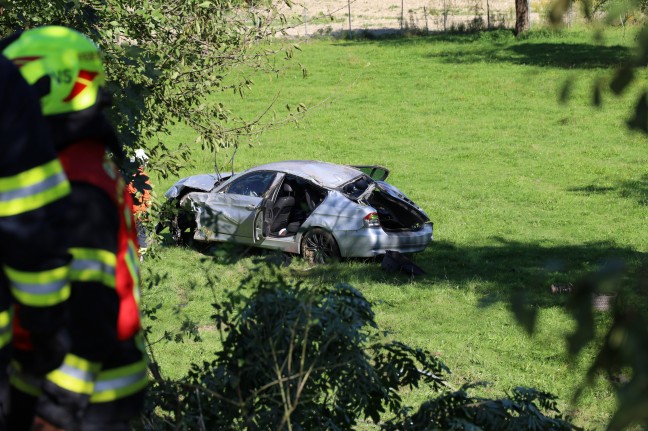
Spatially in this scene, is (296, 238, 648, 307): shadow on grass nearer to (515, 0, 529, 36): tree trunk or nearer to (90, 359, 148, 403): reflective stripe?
(90, 359, 148, 403): reflective stripe

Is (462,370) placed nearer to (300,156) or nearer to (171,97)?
(171,97)

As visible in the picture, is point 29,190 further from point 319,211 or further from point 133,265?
point 319,211

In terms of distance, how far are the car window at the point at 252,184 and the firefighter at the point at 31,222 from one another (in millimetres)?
11264

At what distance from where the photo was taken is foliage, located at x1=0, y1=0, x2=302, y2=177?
6.68 meters

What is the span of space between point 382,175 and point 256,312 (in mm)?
10048

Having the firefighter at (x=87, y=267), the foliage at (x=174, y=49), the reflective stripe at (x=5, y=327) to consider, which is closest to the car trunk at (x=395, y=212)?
the foliage at (x=174, y=49)

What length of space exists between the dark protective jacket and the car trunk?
10.9 m

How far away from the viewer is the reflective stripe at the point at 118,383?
243 centimetres

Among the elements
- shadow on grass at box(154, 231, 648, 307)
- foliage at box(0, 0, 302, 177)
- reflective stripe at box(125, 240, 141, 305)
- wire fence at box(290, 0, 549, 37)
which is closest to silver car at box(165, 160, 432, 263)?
shadow on grass at box(154, 231, 648, 307)

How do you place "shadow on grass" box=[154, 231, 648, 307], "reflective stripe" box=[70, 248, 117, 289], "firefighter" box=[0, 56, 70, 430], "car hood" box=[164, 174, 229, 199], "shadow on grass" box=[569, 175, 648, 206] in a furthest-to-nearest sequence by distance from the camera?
"shadow on grass" box=[569, 175, 648, 206] < "car hood" box=[164, 174, 229, 199] < "shadow on grass" box=[154, 231, 648, 307] < "reflective stripe" box=[70, 248, 117, 289] < "firefighter" box=[0, 56, 70, 430]

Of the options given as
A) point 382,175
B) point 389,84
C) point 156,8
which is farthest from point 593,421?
point 389,84

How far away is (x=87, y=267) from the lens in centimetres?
235

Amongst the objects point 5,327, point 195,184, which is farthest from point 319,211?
point 5,327

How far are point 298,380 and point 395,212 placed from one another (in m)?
9.68
